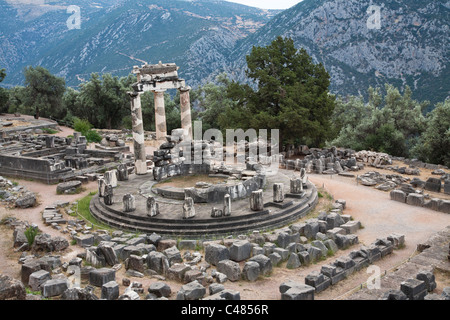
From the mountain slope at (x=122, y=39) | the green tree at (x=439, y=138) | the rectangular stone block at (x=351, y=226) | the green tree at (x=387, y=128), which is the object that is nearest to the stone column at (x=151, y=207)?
the rectangular stone block at (x=351, y=226)

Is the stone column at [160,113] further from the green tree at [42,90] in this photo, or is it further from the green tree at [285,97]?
the green tree at [42,90]

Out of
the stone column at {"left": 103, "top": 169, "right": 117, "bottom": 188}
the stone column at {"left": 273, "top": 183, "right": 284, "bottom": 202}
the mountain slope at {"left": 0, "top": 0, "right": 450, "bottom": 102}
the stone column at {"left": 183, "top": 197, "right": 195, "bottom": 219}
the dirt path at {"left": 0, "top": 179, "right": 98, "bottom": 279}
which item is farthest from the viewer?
the mountain slope at {"left": 0, "top": 0, "right": 450, "bottom": 102}

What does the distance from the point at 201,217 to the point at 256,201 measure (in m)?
2.47

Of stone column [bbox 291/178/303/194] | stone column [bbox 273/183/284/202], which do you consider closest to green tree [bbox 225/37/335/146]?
stone column [bbox 291/178/303/194]

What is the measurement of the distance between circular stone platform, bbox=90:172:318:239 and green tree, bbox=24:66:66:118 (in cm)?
3253

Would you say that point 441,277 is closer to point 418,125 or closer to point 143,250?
point 143,250

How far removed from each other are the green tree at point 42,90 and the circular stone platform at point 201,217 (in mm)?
32531

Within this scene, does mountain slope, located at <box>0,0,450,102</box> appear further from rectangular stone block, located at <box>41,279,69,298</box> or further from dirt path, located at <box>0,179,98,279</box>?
rectangular stone block, located at <box>41,279,69,298</box>

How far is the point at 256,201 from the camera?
18.1 metres

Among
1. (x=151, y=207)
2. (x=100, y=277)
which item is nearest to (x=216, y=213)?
(x=151, y=207)

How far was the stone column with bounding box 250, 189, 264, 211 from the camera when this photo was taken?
59.4 ft

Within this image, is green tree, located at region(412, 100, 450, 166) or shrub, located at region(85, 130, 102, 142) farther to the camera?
shrub, located at region(85, 130, 102, 142)
